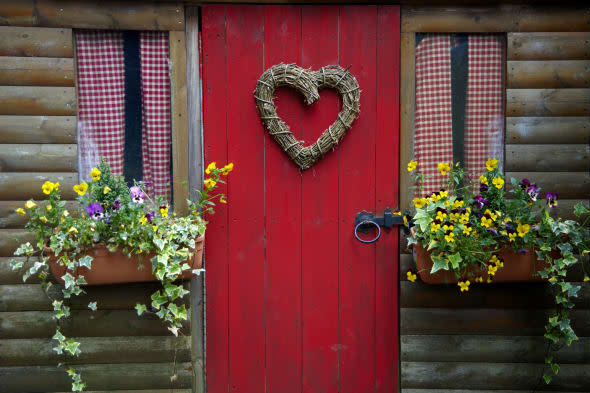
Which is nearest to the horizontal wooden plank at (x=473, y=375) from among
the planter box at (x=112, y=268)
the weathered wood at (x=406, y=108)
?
the weathered wood at (x=406, y=108)

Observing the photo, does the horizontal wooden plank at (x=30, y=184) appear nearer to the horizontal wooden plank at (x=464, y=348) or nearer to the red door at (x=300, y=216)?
the red door at (x=300, y=216)

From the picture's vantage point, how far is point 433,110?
3.02 m

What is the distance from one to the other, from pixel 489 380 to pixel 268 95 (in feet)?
6.27

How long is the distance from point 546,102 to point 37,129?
2630 millimetres

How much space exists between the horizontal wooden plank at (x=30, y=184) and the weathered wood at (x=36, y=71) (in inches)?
18.1

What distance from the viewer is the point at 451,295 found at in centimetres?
303

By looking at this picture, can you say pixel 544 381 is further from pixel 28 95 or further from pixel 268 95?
pixel 28 95

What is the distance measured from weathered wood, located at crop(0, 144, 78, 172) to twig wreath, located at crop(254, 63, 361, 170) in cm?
100

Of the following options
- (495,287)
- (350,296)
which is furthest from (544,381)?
(350,296)

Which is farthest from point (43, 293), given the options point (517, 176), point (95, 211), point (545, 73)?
point (545, 73)

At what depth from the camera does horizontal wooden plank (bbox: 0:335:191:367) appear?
9.62 feet

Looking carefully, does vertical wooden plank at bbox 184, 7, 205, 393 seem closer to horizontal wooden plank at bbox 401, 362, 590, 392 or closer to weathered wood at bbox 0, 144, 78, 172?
weathered wood at bbox 0, 144, 78, 172

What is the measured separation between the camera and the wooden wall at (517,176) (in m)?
2.97

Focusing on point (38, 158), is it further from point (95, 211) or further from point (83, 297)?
point (83, 297)
